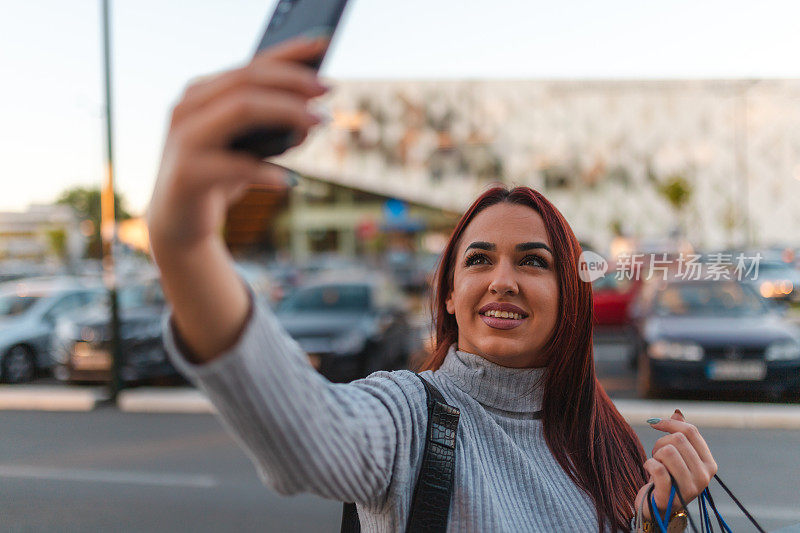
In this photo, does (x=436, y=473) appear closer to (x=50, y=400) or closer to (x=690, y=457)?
(x=690, y=457)

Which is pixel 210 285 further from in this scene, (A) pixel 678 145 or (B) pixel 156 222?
(A) pixel 678 145

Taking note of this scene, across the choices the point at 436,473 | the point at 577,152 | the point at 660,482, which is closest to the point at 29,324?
the point at 436,473

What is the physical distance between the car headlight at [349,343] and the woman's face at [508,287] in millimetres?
7947

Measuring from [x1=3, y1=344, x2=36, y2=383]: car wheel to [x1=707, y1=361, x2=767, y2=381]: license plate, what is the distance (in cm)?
1022

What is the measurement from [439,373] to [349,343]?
8076 mm

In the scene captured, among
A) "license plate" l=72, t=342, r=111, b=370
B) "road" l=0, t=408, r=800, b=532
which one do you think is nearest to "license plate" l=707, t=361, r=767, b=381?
"road" l=0, t=408, r=800, b=532

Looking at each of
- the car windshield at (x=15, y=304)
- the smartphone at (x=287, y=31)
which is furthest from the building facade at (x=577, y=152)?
the smartphone at (x=287, y=31)

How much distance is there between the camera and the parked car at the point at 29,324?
11.3 metres

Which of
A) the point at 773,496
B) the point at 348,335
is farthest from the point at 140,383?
the point at 773,496

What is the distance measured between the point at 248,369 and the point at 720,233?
168 feet

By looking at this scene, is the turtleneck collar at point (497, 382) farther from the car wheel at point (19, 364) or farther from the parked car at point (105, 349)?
the car wheel at point (19, 364)

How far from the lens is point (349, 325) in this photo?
9.72 meters

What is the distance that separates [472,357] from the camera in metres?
1.43

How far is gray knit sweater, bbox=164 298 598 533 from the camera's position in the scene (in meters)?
0.79
